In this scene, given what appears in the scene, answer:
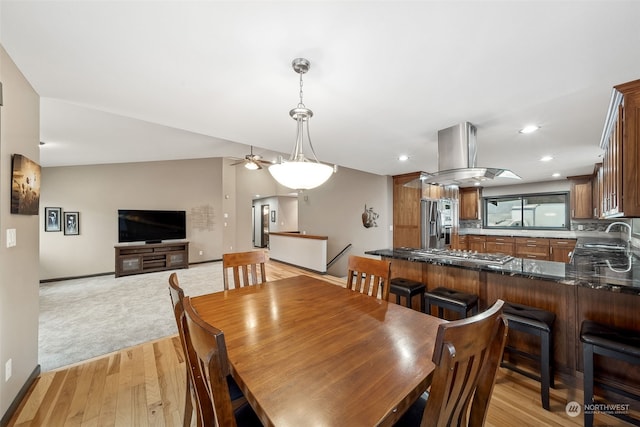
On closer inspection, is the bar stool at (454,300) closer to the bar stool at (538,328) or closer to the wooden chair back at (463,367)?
the bar stool at (538,328)

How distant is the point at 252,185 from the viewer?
8125 mm

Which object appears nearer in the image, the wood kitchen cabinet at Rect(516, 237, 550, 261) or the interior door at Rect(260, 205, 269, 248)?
the wood kitchen cabinet at Rect(516, 237, 550, 261)

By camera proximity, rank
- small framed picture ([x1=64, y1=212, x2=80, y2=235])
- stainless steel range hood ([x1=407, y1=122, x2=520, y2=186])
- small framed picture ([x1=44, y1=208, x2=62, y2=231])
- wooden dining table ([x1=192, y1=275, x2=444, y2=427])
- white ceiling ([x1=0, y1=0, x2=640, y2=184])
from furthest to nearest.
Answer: small framed picture ([x1=64, y1=212, x2=80, y2=235])
small framed picture ([x1=44, y1=208, x2=62, y2=231])
stainless steel range hood ([x1=407, y1=122, x2=520, y2=186])
white ceiling ([x1=0, y1=0, x2=640, y2=184])
wooden dining table ([x1=192, y1=275, x2=444, y2=427])

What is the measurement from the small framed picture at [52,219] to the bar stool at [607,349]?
828 cm

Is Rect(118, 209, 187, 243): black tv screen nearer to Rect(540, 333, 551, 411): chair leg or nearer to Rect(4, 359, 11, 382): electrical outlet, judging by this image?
Rect(4, 359, 11, 382): electrical outlet

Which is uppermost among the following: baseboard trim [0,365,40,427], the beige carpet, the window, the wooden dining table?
the window

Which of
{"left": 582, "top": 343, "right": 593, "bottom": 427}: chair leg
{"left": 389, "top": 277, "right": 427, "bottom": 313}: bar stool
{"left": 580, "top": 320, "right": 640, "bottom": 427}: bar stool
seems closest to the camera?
{"left": 580, "top": 320, "right": 640, "bottom": 427}: bar stool

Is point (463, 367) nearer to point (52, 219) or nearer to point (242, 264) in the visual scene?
point (242, 264)

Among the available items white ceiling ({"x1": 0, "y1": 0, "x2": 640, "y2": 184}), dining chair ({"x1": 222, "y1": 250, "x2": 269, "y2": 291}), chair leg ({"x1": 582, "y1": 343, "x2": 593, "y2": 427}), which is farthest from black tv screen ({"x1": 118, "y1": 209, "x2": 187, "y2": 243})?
chair leg ({"x1": 582, "y1": 343, "x2": 593, "y2": 427})

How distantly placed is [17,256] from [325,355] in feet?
7.32

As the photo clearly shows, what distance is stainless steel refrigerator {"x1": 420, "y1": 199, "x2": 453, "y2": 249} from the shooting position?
4.89 meters

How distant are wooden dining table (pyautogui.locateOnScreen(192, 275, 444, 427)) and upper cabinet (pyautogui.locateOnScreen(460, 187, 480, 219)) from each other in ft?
20.0

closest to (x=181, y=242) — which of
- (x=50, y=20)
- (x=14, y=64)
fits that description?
(x=14, y=64)

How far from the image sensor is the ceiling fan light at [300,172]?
5.02ft
